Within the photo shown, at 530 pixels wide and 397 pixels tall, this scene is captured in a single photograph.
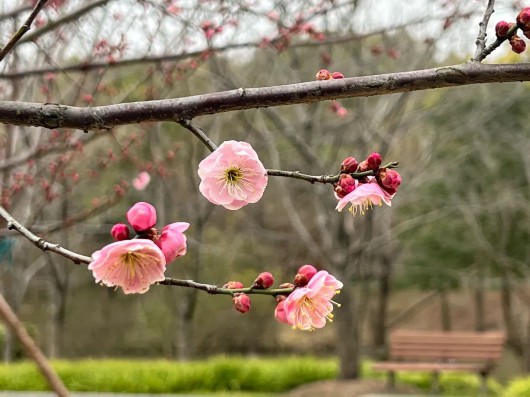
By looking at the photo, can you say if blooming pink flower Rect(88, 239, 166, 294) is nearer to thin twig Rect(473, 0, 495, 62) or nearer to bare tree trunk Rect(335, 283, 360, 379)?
thin twig Rect(473, 0, 495, 62)

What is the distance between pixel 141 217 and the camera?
1.16m

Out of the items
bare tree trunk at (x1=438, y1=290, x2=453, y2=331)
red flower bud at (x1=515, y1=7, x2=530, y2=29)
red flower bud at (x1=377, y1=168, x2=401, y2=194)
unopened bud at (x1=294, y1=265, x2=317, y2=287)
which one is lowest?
unopened bud at (x1=294, y1=265, x2=317, y2=287)

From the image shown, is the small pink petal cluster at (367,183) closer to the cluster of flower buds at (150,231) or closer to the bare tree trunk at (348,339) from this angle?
the cluster of flower buds at (150,231)

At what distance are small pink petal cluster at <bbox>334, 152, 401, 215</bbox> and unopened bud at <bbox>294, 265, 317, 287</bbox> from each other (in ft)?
0.42

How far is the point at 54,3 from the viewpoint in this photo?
367 centimetres

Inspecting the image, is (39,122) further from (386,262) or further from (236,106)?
(386,262)

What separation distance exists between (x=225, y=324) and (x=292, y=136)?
19.3 feet

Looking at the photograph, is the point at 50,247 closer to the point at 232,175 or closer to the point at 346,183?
the point at 232,175

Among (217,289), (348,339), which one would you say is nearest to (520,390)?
(348,339)

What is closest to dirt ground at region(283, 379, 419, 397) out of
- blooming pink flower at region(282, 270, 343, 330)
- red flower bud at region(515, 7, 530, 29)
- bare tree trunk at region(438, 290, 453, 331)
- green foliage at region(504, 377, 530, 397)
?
green foliage at region(504, 377, 530, 397)

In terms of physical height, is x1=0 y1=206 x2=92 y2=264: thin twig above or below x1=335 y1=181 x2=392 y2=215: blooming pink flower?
below

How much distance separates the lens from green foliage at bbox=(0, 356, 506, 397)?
7.78 metres

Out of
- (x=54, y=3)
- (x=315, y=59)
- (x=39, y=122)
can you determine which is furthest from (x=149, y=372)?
(x=39, y=122)

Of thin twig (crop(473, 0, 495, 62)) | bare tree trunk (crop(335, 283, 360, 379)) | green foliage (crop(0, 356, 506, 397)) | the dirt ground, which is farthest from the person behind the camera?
bare tree trunk (crop(335, 283, 360, 379))
